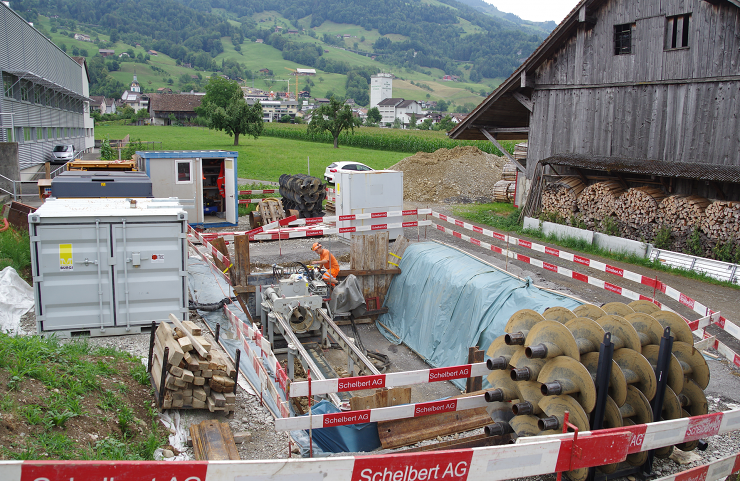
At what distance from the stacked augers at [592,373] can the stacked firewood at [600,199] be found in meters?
11.8

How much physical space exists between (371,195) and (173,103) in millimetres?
113778

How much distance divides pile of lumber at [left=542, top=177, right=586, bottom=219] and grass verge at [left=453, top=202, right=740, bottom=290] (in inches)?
36.1

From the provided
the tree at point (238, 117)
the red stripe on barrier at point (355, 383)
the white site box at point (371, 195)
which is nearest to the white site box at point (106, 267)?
the red stripe on barrier at point (355, 383)

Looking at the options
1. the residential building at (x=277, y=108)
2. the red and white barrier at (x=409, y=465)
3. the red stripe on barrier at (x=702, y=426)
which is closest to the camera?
the red and white barrier at (x=409, y=465)

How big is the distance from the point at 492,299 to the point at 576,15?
41.6ft

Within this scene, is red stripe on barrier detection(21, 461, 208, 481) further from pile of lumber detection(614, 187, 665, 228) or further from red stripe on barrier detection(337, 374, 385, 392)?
pile of lumber detection(614, 187, 665, 228)

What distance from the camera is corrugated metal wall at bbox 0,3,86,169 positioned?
99.6 ft

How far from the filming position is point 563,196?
19.0 metres

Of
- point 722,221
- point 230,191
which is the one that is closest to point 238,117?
point 230,191

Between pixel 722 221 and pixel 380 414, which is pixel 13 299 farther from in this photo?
pixel 722 221

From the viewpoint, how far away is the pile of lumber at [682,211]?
14992 millimetres

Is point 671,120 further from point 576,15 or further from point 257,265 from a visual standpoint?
point 257,265

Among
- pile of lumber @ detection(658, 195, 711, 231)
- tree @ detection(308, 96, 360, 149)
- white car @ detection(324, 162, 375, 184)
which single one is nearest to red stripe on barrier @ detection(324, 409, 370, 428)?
pile of lumber @ detection(658, 195, 711, 231)

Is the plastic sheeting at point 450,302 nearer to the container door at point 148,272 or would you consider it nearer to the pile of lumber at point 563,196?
the container door at point 148,272
